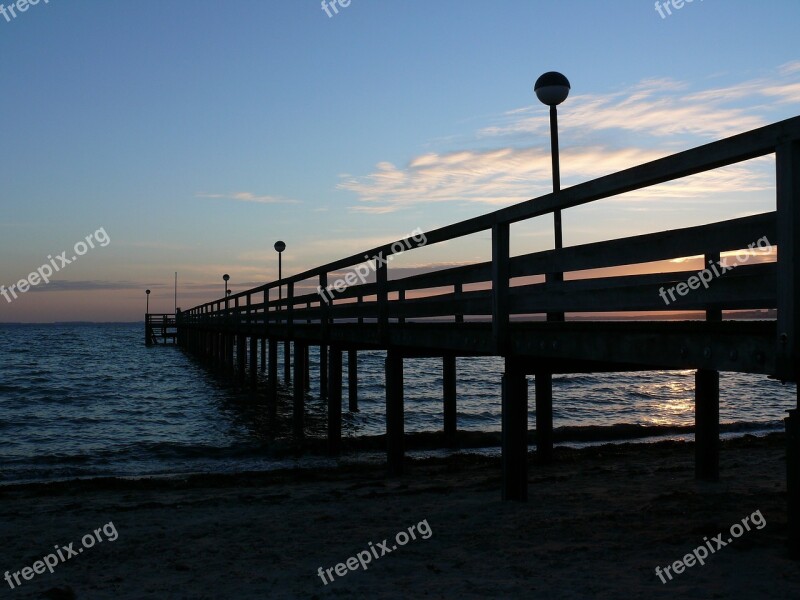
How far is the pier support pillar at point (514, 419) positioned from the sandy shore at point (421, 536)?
0.41 metres

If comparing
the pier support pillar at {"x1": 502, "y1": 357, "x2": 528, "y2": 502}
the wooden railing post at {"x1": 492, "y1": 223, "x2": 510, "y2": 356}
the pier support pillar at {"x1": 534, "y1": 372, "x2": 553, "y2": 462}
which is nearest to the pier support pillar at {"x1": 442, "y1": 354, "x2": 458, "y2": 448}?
the pier support pillar at {"x1": 534, "y1": 372, "x2": 553, "y2": 462}

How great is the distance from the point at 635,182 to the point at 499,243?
190 cm

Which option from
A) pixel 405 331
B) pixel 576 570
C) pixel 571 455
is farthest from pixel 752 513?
pixel 571 455

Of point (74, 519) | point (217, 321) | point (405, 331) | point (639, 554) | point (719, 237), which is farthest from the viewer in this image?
point (217, 321)

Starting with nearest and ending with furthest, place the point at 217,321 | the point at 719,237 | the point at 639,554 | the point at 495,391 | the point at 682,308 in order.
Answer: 1. the point at 719,237
2. the point at 682,308
3. the point at 639,554
4. the point at 495,391
5. the point at 217,321

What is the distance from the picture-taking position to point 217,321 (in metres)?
32.8

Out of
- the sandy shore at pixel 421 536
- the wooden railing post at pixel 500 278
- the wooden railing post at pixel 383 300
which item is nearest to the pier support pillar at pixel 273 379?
the sandy shore at pixel 421 536

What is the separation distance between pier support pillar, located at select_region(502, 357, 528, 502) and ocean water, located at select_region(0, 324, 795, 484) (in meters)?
6.95

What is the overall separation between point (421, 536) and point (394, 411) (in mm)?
3887

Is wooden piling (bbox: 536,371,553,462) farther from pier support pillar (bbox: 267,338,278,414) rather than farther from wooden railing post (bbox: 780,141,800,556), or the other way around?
pier support pillar (bbox: 267,338,278,414)

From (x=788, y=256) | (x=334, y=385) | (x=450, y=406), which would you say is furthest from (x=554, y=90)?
(x=450, y=406)

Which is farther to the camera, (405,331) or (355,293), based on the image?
(355,293)

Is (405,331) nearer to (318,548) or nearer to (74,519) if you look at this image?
(318,548)

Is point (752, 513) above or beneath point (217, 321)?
beneath
